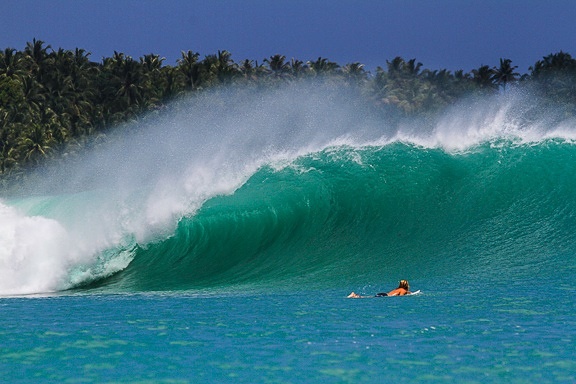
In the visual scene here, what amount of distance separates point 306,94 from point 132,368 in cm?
6317

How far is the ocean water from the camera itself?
893cm

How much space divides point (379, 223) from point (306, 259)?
2.33m

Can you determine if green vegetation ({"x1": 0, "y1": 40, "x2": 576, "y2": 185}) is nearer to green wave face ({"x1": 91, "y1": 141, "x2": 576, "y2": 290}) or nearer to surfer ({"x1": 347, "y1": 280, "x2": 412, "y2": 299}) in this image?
green wave face ({"x1": 91, "y1": 141, "x2": 576, "y2": 290})

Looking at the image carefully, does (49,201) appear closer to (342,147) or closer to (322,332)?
(342,147)

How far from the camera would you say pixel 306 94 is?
7112 cm

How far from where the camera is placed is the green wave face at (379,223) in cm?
1711

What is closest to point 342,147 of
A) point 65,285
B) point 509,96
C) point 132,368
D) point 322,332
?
point 509,96

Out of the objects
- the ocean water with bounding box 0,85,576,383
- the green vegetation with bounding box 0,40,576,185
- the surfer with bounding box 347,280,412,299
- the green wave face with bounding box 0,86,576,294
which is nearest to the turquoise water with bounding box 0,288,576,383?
the ocean water with bounding box 0,85,576,383

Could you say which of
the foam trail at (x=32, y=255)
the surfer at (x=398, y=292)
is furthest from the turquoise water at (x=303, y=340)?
the foam trail at (x=32, y=255)

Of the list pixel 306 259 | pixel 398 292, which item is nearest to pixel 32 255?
pixel 306 259

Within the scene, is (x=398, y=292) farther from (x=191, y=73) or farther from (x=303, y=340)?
(x=191, y=73)

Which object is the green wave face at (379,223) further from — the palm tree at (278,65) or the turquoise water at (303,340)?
the palm tree at (278,65)

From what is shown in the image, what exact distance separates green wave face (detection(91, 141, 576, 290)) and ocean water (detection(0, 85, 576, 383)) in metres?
0.05

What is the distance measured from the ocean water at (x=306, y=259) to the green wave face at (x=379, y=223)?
51mm
